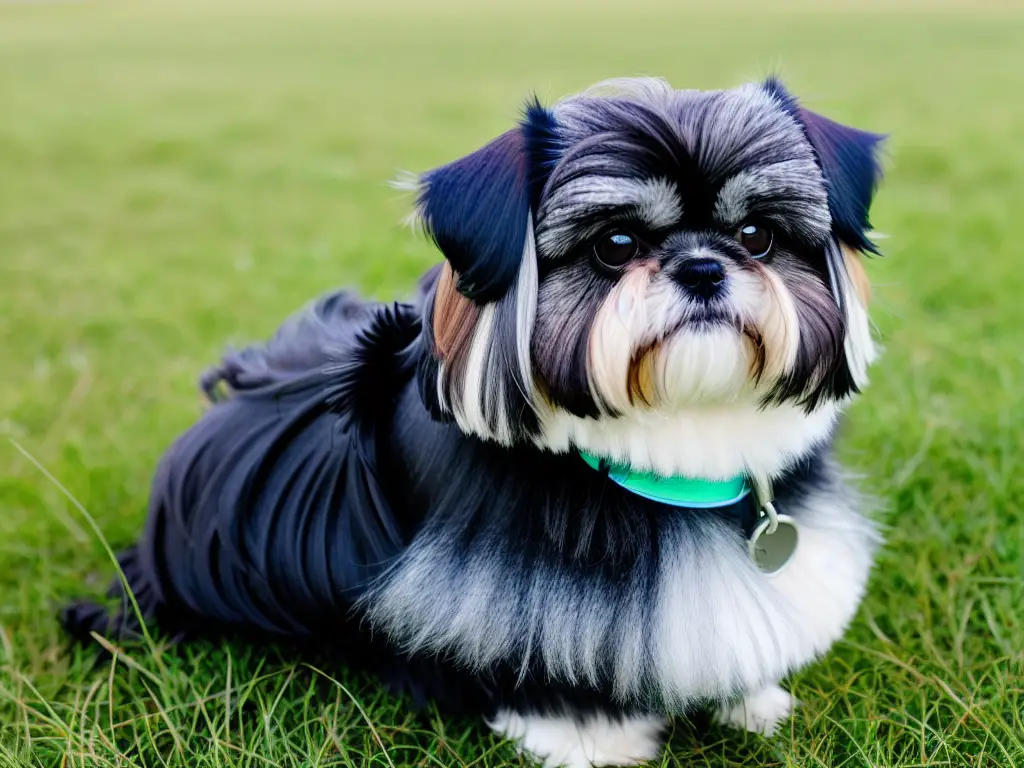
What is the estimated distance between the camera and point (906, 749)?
2.11m

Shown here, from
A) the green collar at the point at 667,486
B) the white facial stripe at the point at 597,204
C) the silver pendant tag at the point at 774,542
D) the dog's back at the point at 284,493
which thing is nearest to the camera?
the white facial stripe at the point at 597,204

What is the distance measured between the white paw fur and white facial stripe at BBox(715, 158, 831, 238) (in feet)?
3.76

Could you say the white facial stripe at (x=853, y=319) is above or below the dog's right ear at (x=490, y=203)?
below

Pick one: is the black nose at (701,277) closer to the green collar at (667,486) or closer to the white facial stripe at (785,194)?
the white facial stripe at (785,194)

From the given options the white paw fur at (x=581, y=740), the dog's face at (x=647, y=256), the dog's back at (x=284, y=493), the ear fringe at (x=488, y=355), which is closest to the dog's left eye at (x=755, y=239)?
the dog's face at (x=647, y=256)

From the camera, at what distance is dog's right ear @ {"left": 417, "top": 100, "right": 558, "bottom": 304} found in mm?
1573

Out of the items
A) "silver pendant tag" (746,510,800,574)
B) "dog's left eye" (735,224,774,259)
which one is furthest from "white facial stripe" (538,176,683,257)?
"silver pendant tag" (746,510,800,574)

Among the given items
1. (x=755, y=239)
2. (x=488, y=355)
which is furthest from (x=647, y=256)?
(x=488, y=355)

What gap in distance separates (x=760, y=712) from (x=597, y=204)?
1359 millimetres

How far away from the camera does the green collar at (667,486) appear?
1.81 metres

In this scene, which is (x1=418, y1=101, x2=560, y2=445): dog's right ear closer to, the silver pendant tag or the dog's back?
the dog's back

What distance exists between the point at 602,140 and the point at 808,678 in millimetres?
1510

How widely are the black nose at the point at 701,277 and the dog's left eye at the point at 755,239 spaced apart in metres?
0.12

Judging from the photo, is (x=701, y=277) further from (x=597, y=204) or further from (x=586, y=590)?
(x=586, y=590)
